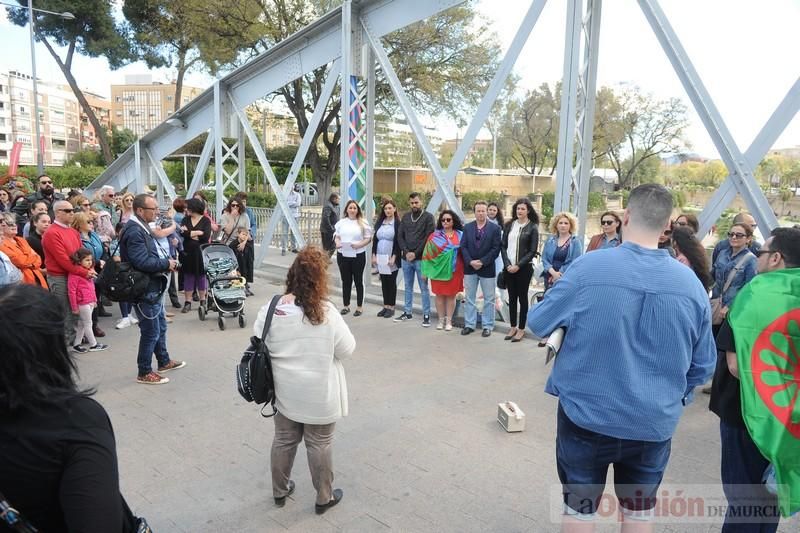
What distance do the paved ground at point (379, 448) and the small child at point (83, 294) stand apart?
32 cm

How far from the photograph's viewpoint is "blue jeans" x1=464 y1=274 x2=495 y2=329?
7.38m

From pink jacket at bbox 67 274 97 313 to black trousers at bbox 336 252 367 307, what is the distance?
334cm

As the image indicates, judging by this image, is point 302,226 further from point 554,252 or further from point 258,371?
point 258,371

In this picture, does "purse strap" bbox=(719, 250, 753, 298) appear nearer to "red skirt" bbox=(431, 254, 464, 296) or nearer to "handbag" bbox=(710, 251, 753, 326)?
"handbag" bbox=(710, 251, 753, 326)

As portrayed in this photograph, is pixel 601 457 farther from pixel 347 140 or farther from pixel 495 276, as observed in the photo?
pixel 347 140

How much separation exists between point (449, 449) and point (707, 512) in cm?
175

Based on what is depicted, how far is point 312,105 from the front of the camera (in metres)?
22.5

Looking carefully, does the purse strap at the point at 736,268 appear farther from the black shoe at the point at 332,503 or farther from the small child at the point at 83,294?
the small child at the point at 83,294

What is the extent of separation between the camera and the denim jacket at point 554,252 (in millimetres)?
6461

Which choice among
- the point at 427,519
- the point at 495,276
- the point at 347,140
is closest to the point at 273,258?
the point at 347,140

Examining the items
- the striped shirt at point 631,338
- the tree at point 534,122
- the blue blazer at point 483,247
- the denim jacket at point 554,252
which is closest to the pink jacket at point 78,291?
the blue blazer at point 483,247

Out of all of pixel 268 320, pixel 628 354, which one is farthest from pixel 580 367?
pixel 268 320

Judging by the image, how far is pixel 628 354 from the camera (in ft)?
7.40

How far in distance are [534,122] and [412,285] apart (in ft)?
87.5
